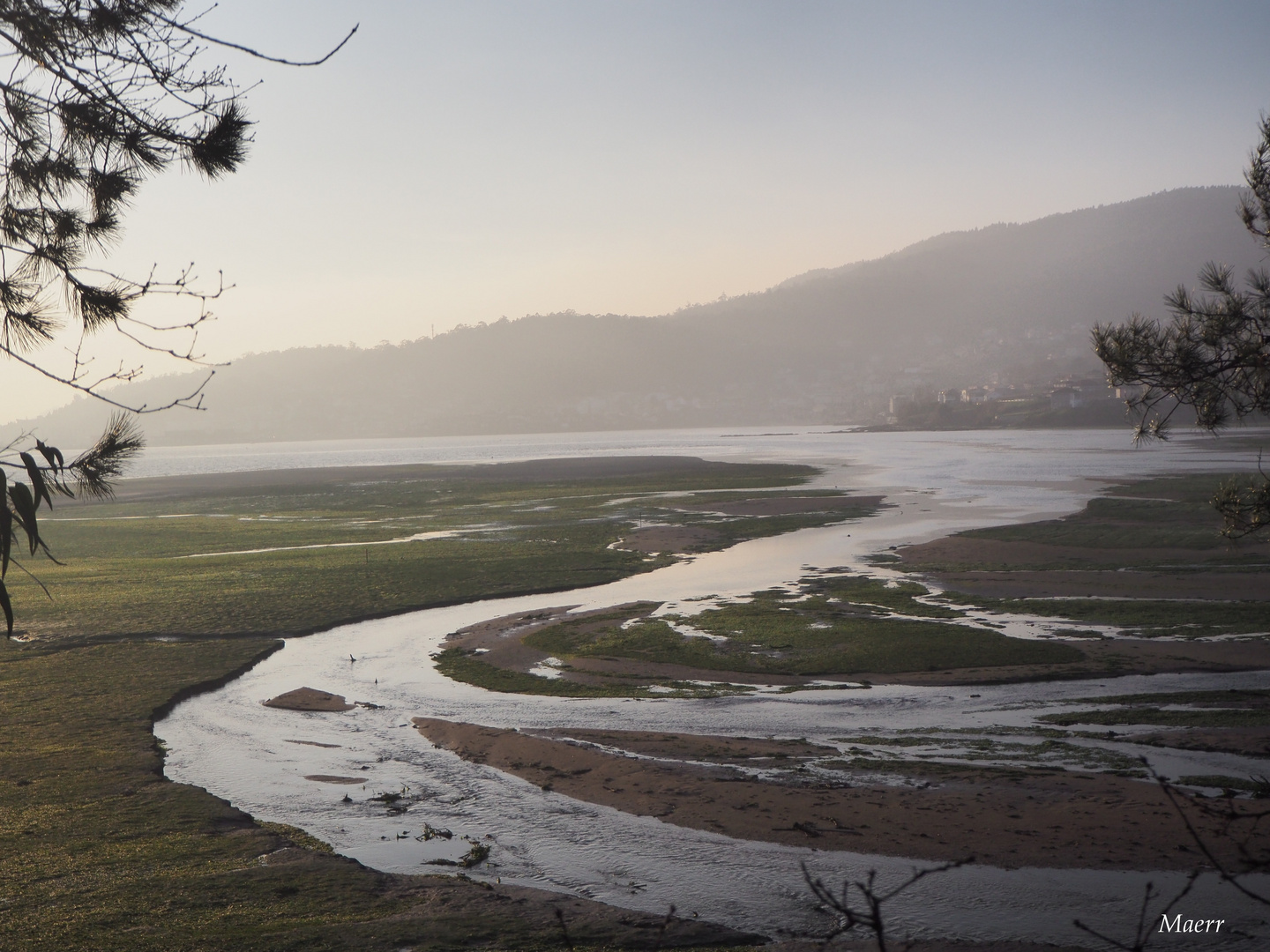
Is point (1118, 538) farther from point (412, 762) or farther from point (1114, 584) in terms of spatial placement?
point (412, 762)

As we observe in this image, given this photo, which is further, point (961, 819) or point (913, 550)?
point (913, 550)

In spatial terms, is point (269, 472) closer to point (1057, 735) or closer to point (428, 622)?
point (428, 622)

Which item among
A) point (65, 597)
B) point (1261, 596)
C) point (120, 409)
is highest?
point (120, 409)

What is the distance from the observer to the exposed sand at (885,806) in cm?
952

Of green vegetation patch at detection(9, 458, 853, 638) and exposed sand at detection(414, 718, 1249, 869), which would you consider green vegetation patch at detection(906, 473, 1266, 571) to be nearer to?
green vegetation patch at detection(9, 458, 853, 638)

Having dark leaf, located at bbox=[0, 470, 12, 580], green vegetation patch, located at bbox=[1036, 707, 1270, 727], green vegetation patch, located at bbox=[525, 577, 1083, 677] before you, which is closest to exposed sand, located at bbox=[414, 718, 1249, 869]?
green vegetation patch, located at bbox=[1036, 707, 1270, 727]

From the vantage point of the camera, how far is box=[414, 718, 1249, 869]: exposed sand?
9.52 m

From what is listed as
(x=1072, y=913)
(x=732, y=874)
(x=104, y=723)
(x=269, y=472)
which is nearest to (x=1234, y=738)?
(x=1072, y=913)

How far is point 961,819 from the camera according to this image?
10188 millimetres

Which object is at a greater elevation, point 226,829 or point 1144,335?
point 1144,335

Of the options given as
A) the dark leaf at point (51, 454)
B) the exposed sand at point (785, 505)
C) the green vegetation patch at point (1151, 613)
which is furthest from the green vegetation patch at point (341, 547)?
the dark leaf at point (51, 454)

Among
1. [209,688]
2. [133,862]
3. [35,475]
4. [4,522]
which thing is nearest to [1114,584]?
[209,688]

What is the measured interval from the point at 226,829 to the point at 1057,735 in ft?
35.9

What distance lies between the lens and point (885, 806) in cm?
1063
